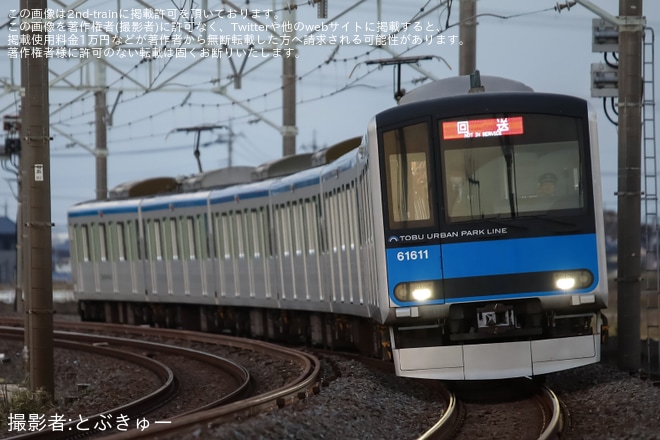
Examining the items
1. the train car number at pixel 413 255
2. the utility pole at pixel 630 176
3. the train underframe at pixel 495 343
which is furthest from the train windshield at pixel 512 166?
the utility pole at pixel 630 176

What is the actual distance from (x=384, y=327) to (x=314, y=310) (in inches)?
244

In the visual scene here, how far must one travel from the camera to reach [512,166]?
1309cm

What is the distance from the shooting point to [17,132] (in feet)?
147

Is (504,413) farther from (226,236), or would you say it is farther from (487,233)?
(226,236)

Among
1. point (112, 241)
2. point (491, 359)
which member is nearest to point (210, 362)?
point (491, 359)

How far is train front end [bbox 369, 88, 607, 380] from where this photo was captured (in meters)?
13.0

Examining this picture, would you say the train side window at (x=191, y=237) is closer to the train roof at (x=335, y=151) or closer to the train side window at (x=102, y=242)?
the train side window at (x=102, y=242)

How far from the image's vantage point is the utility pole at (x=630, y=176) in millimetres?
16641

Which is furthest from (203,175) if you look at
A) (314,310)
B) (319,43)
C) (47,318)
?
(47,318)

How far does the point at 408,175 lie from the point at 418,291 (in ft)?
3.47

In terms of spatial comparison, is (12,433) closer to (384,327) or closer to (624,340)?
(384,327)

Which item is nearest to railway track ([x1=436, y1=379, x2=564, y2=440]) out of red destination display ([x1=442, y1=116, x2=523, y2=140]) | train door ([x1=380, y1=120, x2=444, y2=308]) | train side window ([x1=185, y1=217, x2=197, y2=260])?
train door ([x1=380, y1=120, x2=444, y2=308])

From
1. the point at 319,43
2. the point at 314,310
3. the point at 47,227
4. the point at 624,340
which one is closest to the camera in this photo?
the point at 47,227

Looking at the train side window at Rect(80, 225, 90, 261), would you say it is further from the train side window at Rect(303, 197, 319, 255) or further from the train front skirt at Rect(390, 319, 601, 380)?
the train front skirt at Rect(390, 319, 601, 380)
